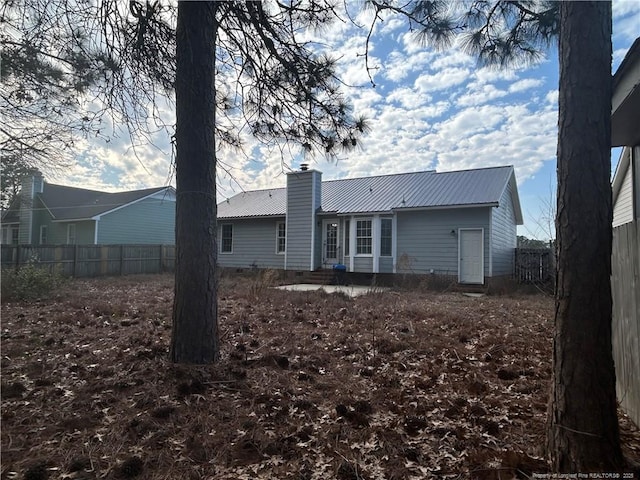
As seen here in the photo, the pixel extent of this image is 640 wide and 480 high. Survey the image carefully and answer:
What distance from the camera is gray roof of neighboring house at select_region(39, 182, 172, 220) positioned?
22078 mm

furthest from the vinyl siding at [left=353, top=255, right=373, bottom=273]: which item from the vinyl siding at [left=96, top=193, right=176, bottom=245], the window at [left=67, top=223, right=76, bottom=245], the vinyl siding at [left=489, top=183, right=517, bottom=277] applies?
the window at [left=67, top=223, right=76, bottom=245]

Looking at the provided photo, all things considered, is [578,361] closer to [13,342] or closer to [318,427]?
[318,427]

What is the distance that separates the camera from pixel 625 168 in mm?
10602

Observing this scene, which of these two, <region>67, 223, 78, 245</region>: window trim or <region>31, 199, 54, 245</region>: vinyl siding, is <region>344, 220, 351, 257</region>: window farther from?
<region>31, 199, 54, 245</region>: vinyl siding

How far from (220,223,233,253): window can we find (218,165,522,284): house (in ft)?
0.53

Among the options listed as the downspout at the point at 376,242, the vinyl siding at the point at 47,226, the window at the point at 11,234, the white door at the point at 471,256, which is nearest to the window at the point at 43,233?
the vinyl siding at the point at 47,226

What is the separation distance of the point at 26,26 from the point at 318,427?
19.0ft

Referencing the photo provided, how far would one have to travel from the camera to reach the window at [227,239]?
18797 millimetres

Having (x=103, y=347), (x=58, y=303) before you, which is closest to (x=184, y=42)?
(x=103, y=347)

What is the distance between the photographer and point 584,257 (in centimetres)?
209

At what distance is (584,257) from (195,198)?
3.32 m

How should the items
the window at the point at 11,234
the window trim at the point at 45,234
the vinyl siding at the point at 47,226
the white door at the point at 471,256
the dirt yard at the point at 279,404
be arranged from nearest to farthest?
the dirt yard at the point at 279,404
the white door at the point at 471,256
the vinyl siding at the point at 47,226
the window trim at the point at 45,234
the window at the point at 11,234

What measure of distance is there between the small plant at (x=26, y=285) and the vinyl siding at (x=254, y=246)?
911cm

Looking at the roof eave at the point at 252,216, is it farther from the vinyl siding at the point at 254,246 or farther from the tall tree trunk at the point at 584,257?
the tall tree trunk at the point at 584,257
